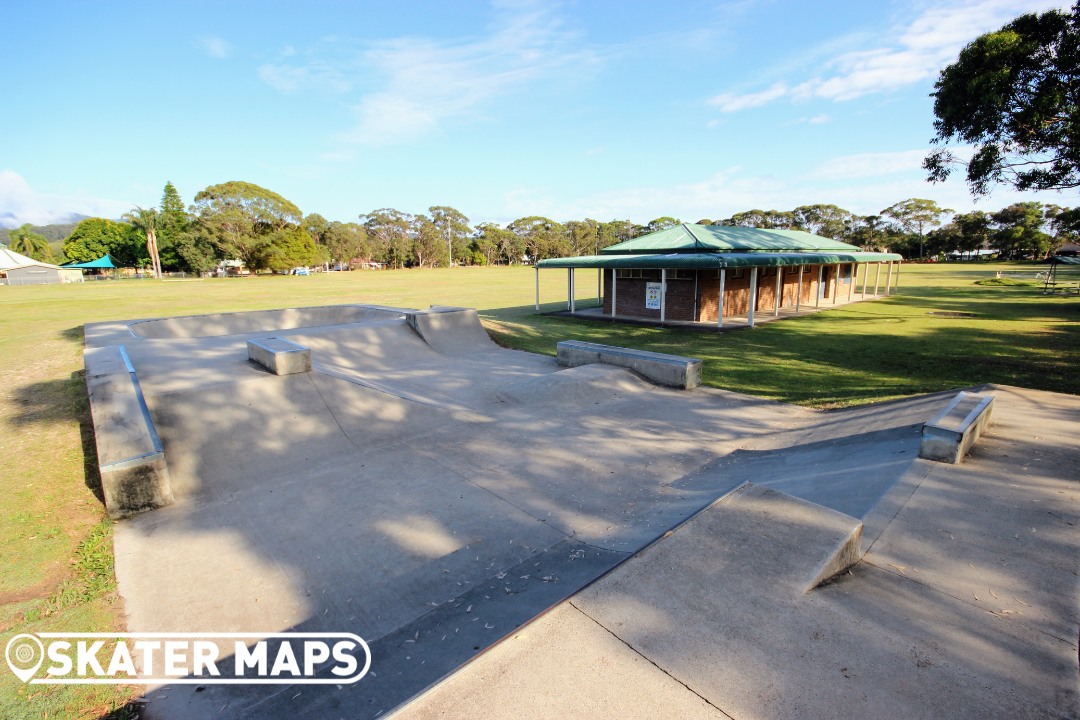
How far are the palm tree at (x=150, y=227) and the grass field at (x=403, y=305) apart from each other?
40763 mm

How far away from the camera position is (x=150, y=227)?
6262cm

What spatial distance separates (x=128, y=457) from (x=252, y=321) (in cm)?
1302

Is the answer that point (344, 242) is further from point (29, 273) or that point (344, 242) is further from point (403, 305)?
point (403, 305)

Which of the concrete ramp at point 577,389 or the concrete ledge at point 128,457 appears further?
the concrete ramp at point 577,389

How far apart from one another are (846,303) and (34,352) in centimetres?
3255

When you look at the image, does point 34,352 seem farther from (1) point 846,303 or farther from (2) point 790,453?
(1) point 846,303

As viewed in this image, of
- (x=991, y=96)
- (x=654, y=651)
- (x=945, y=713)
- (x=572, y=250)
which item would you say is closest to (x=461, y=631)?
(x=654, y=651)

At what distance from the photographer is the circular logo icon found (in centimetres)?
329

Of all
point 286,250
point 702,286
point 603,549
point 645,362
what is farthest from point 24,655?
point 286,250

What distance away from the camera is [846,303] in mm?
26594

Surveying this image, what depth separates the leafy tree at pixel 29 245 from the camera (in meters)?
87.8

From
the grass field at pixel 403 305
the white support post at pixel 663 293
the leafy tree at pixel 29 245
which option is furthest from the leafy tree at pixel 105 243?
the white support post at pixel 663 293

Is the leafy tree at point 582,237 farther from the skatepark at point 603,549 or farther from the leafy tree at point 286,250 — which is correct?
the skatepark at point 603,549

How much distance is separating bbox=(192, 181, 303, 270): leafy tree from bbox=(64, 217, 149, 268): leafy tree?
65.4 ft
